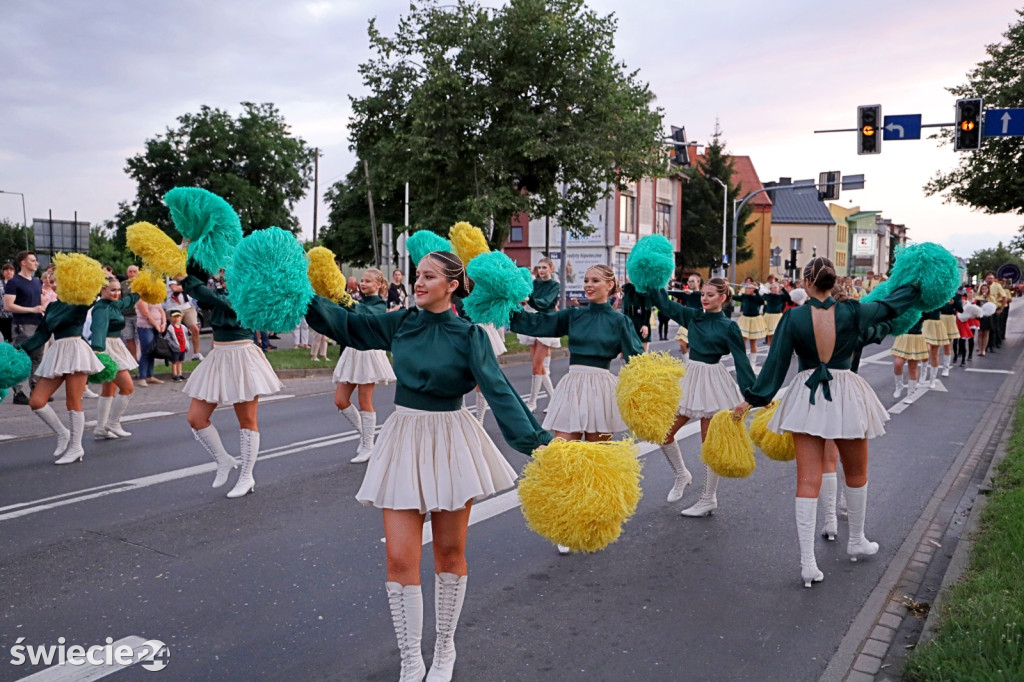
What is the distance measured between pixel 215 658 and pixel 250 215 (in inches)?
1835

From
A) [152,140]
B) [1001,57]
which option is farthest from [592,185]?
[152,140]

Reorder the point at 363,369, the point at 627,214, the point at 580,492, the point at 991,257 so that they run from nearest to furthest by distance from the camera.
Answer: the point at 580,492, the point at 363,369, the point at 627,214, the point at 991,257

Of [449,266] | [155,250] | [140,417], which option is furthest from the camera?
[140,417]

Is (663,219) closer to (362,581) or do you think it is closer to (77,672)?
(362,581)

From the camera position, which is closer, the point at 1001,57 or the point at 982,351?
the point at 982,351

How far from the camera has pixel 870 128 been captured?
63.7 ft

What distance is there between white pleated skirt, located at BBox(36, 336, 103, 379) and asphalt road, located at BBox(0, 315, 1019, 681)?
3.09ft

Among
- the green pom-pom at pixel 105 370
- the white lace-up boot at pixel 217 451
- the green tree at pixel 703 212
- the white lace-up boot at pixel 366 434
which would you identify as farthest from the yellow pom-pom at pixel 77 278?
the green tree at pixel 703 212

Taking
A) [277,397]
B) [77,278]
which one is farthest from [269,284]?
[277,397]

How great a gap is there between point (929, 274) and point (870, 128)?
15982 mm

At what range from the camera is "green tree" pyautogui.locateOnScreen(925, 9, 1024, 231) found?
1144 inches

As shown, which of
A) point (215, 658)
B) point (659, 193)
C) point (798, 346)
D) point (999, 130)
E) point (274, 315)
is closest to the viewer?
point (274, 315)

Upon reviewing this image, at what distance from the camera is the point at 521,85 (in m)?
23.8

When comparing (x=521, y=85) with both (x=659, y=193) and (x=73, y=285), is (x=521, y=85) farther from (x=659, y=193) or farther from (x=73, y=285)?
(x=659, y=193)
